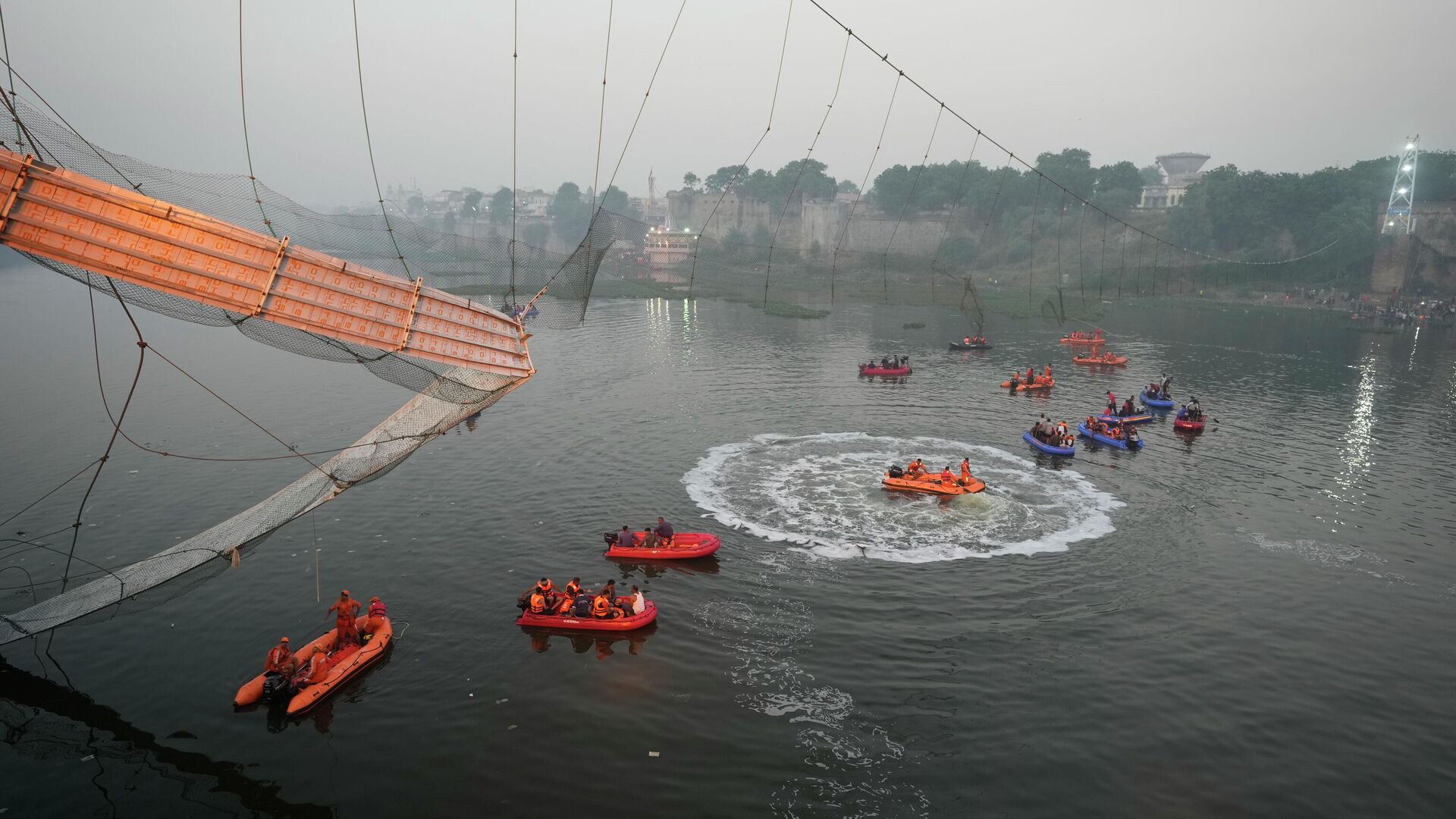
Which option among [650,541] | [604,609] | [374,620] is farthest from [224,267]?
[650,541]

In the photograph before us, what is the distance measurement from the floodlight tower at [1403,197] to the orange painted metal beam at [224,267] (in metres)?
133

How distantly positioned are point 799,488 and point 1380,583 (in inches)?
809

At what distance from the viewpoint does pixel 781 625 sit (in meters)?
22.9

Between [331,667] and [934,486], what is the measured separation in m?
23.3

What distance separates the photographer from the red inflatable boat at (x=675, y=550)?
27.2m

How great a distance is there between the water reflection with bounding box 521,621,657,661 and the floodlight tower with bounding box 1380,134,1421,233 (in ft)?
422

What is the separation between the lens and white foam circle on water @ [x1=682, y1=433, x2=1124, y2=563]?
93.9 ft

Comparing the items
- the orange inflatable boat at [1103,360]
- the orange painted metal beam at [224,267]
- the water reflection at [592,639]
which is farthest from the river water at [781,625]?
the orange inflatable boat at [1103,360]

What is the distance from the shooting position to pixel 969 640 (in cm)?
2198

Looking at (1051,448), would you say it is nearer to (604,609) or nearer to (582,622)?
(604,609)

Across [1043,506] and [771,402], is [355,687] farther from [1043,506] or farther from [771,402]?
[771,402]

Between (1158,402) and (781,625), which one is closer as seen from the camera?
(781,625)

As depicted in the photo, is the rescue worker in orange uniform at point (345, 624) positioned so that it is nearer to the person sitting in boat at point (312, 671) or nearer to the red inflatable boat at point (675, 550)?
the person sitting in boat at point (312, 671)

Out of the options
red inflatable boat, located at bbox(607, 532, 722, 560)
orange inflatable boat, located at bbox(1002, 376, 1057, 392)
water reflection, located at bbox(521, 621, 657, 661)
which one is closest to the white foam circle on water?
red inflatable boat, located at bbox(607, 532, 722, 560)
